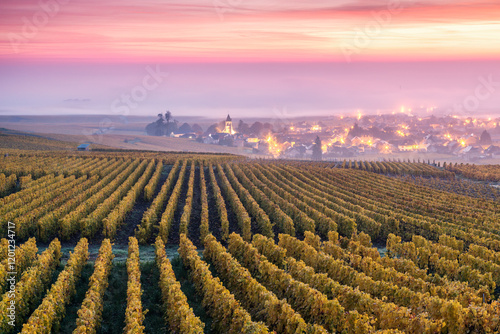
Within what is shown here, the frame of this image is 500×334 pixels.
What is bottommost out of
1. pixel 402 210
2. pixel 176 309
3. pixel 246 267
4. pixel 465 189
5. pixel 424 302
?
pixel 465 189

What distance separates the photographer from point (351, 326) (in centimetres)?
1063

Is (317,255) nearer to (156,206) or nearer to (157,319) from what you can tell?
(157,319)

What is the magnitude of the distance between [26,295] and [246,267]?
8.04m

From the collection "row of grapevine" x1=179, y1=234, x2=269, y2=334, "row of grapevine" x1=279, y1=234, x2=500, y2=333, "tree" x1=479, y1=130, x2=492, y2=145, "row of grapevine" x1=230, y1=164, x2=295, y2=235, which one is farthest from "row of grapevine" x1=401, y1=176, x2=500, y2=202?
"tree" x1=479, y1=130, x2=492, y2=145

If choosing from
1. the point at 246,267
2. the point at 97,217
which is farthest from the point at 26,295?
the point at 97,217

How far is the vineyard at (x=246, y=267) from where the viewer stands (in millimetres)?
11148

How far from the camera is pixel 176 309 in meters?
11.9

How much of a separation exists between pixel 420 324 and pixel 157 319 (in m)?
8.23

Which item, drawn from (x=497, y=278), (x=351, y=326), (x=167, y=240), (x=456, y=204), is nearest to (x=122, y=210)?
(x=167, y=240)

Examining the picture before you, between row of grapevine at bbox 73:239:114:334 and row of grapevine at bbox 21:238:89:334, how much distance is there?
2.45 ft

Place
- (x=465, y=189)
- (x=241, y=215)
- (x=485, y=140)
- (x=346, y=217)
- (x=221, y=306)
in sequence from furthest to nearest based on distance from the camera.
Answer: (x=485, y=140)
(x=465, y=189)
(x=241, y=215)
(x=346, y=217)
(x=221, y=306)

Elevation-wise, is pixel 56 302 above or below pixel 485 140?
below

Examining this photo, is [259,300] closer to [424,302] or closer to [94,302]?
[424,302]

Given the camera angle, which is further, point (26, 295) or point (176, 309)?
point (26, 295)
